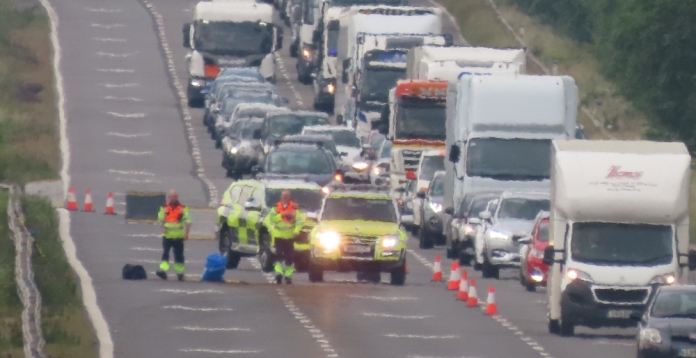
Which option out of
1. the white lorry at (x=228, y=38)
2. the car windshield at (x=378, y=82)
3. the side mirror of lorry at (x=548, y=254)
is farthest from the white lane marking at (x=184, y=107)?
the side mirror of lorry at (x=548, y=254)

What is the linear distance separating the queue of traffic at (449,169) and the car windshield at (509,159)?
0.03 meters

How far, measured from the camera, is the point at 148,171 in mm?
55938

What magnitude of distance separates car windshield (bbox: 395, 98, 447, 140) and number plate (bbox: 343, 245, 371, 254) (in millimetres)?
13480

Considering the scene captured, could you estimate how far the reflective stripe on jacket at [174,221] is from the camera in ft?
106

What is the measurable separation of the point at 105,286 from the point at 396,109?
16184mm

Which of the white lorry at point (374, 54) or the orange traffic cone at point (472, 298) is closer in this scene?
the orange traffic cone at point (472, 298)

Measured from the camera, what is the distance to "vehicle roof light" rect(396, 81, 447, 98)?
4544 cm

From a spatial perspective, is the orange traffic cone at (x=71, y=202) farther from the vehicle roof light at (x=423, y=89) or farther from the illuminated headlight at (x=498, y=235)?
the illuminated headlight at (x=498, y=235)

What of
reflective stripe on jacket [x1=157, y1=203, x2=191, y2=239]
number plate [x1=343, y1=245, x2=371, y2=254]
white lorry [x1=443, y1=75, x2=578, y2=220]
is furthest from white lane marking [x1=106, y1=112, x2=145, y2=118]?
number plate [x1=343, y1=245, x2=371, y2=254]

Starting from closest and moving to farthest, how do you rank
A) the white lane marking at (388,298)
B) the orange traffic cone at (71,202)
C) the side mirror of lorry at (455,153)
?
1. the white lane marking at (388,298)
2. the side mirror of lorry at (455,153)
3. the orange traffic cone at (71,202)

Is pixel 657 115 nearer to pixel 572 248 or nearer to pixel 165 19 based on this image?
→ pixel 165 19

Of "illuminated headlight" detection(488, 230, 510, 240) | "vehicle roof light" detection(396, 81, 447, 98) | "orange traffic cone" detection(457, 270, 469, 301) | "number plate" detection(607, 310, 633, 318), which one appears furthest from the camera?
"vehicle roof light" detection(396, 81, 447, 98)

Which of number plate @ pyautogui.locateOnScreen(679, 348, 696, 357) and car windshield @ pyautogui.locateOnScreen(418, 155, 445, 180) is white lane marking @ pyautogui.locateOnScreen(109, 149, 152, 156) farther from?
number plate @ pyautogui.locateOnScreen(679, 348, 696, 357)

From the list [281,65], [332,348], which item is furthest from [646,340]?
[281,65]
